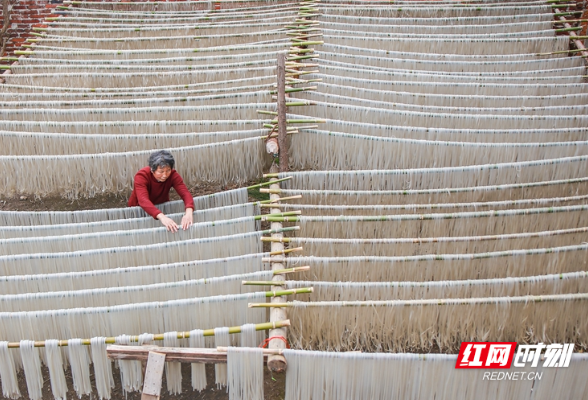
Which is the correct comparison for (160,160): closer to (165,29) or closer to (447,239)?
(447,239)

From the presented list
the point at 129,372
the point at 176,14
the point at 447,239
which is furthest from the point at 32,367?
the point at 176,14

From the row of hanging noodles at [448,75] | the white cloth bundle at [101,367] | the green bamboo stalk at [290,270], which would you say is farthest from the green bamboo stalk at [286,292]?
the row of hanging noodles at [448,75]

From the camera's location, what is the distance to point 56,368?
3.16 meters

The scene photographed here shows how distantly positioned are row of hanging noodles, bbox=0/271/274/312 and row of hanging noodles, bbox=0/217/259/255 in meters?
0.55

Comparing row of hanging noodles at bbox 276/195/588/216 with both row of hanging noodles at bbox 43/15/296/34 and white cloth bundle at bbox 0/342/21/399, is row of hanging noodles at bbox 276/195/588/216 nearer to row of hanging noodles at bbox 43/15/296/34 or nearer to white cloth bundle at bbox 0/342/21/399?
white cloth bundle at bbox 0/342/21/399

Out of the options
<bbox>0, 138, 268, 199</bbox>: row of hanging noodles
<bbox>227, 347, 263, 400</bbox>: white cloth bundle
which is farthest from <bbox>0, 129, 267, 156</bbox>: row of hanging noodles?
<bbox>227, 347, 263, 400</bbox>: white cloth bundle

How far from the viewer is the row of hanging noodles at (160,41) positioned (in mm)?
6703

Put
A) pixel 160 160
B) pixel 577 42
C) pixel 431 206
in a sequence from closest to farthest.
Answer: pixel 431 206 < pixel 160 160 < pixel 577 42

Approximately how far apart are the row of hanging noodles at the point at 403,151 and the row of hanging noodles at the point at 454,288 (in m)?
1.62

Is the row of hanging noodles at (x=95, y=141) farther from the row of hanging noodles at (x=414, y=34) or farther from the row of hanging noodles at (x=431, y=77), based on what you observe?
the row of hanging noodles at (x=414, y=34)

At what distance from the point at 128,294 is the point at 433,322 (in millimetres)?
1887

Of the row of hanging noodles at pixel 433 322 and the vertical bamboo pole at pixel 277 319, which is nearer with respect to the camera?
the vertical bamboo pole at pixel 277 319

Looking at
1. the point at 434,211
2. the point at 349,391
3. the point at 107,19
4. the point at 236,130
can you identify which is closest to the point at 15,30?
the point at 107,19

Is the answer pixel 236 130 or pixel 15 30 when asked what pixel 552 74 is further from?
pixel 15 30
